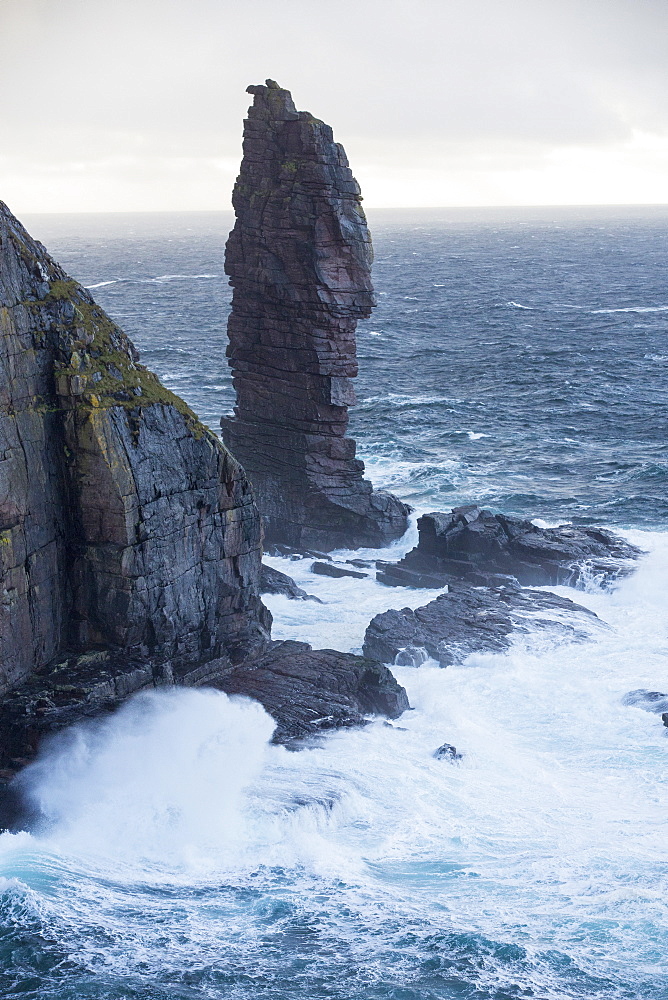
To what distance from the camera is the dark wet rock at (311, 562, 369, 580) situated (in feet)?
170

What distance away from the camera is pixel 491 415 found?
269 ft

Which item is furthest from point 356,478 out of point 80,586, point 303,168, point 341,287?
point 80,586

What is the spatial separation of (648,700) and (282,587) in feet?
55.1

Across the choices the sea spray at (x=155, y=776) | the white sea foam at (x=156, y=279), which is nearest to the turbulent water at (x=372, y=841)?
the sea spray at (x=155, y=776)

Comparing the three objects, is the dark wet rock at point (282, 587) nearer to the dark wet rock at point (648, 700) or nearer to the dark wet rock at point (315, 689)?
the dark wet rock at point (315, 689)

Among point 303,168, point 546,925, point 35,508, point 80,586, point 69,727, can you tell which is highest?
point 303,168

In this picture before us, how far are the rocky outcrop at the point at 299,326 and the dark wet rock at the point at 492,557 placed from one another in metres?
4.63

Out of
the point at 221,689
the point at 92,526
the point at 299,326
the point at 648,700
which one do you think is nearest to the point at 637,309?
the point at 299,326

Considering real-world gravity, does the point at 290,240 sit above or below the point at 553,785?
above

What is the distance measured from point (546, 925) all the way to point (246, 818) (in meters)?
9.23

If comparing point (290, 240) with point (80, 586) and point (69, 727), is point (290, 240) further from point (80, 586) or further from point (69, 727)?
point (69, 727)

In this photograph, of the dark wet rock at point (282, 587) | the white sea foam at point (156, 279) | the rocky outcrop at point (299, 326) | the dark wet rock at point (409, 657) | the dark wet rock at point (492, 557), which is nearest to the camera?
the dark wet rock at point (409, 657)

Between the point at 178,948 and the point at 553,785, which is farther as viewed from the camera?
the point at 553,785

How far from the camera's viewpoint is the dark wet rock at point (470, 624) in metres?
42.8
